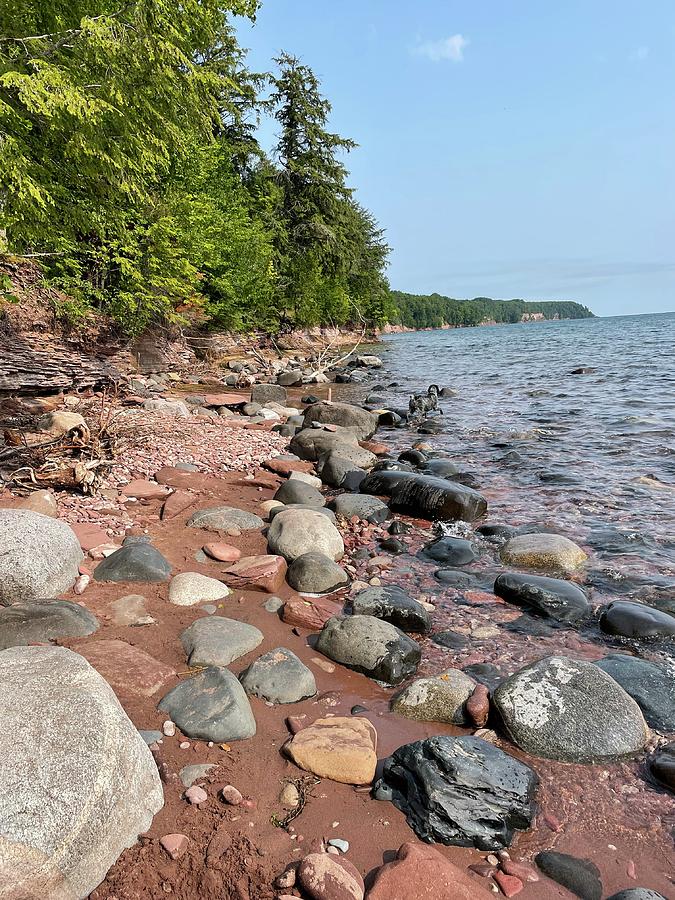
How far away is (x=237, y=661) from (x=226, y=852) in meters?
1.27

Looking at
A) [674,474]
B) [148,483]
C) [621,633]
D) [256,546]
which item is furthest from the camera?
[674,474]

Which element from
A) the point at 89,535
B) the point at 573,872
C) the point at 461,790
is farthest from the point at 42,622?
the point at 573,872

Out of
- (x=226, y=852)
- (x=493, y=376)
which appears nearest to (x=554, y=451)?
(x=226, y=852)

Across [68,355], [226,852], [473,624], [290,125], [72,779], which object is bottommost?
[473,624]

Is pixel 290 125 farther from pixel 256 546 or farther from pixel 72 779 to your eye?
pixel 72 779

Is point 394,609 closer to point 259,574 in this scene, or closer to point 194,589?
point 259,574

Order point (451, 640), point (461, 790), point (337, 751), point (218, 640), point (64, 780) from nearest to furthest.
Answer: point (64, 780) < point (461, 790) < point (337, 751) < point (218, 640) < point (451, 640)

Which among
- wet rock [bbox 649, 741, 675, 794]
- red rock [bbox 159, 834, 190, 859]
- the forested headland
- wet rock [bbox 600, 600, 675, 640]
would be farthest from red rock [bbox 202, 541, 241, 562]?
the forested headland

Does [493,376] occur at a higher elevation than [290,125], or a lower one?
lower

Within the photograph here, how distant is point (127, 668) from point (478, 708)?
6.66ft

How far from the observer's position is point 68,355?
28.6ft

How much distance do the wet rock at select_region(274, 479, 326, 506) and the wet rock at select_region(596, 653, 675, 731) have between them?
3662mm

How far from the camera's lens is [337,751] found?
7.93 feet

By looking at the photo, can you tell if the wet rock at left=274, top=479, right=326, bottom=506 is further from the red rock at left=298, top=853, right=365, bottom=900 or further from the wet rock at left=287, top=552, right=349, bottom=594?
the red rock at left=298, top=853, right=365, bottom=900
